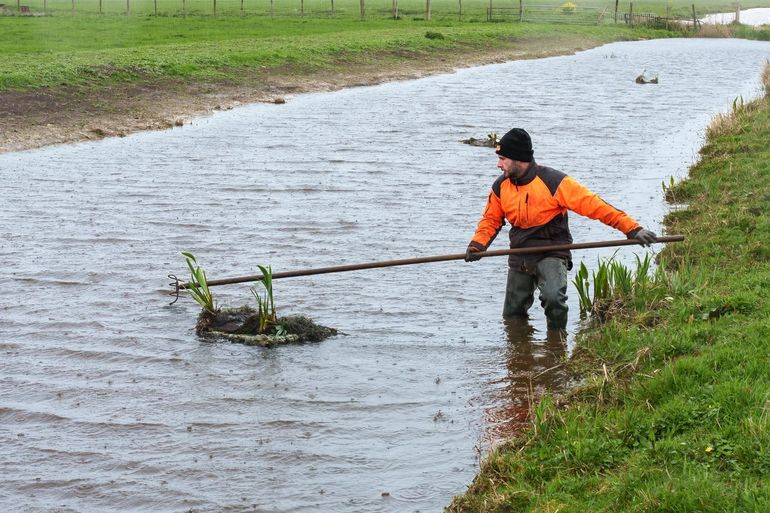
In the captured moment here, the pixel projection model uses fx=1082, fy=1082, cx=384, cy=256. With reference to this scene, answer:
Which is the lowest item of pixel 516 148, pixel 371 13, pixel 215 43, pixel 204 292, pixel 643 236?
pixel 204 292

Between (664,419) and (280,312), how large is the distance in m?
4.70

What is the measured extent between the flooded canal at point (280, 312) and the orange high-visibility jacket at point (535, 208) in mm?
846

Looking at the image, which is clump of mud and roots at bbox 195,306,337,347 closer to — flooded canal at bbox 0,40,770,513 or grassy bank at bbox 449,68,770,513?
flooded canal at bbox 0,40,770,513

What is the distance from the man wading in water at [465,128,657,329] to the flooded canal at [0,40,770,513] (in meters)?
0.46

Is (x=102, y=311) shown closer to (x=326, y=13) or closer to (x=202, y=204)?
(x=202, y=204)

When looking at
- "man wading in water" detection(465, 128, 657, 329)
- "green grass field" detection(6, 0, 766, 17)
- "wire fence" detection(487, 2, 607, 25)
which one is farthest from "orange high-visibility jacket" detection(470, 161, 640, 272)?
"wire fence" detection(487, 2, 607, 25)

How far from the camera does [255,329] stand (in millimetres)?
9281

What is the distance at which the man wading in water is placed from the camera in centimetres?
873

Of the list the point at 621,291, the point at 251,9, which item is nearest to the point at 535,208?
the point at 621,291

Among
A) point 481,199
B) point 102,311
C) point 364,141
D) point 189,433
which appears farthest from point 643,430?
point 364,141

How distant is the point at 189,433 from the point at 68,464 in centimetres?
86

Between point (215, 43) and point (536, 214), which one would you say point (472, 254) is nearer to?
point (536, 214)

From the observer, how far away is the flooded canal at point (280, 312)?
22.0 ft

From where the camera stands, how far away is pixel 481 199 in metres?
15.6
